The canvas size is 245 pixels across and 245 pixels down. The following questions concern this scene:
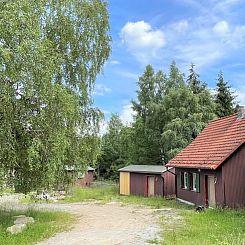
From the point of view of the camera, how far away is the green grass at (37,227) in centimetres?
1249

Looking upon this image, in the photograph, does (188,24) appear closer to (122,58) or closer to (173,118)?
(122,58)

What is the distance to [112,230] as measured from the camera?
13.9m

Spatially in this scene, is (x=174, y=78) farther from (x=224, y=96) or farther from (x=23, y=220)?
(x=23, y=220)

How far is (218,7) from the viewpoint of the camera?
532 inches

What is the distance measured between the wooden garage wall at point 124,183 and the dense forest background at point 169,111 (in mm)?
3898

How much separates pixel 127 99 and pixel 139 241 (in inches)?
1418

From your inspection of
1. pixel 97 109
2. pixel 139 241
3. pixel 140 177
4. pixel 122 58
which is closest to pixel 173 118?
pixel 140 177

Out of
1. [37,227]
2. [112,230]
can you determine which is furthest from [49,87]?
[112,230]

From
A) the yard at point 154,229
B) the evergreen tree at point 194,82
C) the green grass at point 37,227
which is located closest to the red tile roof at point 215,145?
the yard at point 154,229

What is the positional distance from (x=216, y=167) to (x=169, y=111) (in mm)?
20723

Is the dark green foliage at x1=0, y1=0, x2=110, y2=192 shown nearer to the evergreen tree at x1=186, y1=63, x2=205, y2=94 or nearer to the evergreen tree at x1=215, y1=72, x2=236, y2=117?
the evergreen tree at x1=186, y1=63, x2=205, y2=94

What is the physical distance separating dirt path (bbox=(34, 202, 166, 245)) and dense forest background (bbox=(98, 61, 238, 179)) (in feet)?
62.6

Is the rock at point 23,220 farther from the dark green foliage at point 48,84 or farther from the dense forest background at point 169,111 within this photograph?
the dense forest background at point 169,111

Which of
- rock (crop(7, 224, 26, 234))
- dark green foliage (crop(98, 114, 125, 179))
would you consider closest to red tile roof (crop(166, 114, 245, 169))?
rock (crop(7, 224, 26, 234))
